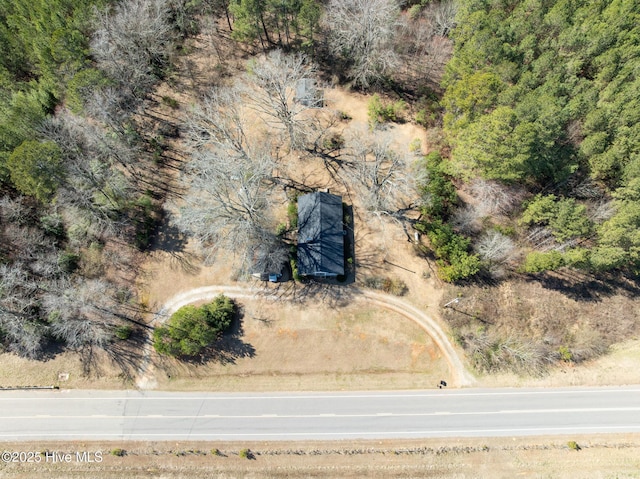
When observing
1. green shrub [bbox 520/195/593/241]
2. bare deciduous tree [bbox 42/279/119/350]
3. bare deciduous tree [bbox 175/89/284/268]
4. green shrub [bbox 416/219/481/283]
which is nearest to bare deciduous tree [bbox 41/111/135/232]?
bare deciduous tree [bbox 175/89/284/268]

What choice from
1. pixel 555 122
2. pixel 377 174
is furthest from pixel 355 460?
pixel 555 122

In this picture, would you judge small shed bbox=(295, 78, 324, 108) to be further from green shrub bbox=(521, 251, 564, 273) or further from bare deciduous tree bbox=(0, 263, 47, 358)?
bare deciduous tree bbox=(0, 263, 47, 358)

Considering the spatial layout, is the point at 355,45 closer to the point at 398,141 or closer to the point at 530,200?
the point at 398,141

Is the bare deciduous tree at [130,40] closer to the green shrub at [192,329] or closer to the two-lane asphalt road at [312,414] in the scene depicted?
the green shrub at [192,329]

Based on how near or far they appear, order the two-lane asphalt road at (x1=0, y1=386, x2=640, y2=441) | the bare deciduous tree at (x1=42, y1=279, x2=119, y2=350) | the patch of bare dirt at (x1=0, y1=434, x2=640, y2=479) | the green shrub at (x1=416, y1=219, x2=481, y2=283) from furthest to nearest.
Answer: the green shrub at (x1=416, y1=219, x2=481, y2=283), the bare deciduous tree at (x1=42, y1=279, x2=119, y2=350), the two-lane asphalt road at (x1=0, y1=386, x2=640, y2=441), the patch of bare dirt at (x1=0, y1=434, x2=640, y2=479)

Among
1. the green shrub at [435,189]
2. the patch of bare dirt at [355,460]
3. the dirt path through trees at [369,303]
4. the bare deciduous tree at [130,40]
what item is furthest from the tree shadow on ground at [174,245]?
the green shrub at [435,189]

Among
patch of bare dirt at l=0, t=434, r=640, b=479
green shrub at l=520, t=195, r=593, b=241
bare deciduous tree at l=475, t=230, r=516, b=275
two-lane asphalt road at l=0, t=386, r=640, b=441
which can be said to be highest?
green shrub at l=520, t=195, r=593, b=241

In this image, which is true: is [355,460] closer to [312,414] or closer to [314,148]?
[312,414]
